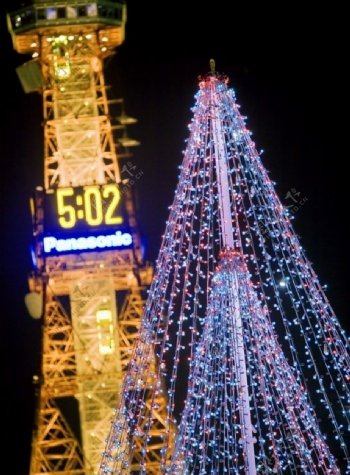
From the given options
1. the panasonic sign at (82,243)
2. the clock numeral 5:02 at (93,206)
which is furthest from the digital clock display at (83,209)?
the panasonic sign at (82,243)

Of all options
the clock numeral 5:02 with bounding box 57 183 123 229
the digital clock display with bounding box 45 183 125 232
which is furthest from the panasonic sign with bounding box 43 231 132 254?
the clock numeral 5:02 with bounding box 57 183 123 229

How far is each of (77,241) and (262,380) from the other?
1170cm

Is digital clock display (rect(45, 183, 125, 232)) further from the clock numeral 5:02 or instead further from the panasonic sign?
the panasonic sign

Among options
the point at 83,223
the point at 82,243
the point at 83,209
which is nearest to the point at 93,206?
the point at 83,209

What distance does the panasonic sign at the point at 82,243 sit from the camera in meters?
31.8

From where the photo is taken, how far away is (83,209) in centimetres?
3189

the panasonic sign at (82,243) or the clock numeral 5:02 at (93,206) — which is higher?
the clock numeral 5:02 at (93,206)

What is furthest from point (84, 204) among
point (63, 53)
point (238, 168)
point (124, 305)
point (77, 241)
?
point (238, 168)

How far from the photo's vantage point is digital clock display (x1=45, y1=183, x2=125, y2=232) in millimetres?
31766

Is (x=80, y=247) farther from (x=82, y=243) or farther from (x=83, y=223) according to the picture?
(x=83, y=223)

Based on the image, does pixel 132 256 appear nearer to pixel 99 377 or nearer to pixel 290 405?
pixel 99 377

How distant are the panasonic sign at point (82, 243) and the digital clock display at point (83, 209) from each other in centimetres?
24

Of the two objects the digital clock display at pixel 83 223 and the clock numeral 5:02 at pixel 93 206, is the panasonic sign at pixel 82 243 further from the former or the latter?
the clock numeral 5:02 at pixel 93 206

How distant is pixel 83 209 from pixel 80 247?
3.21ft
